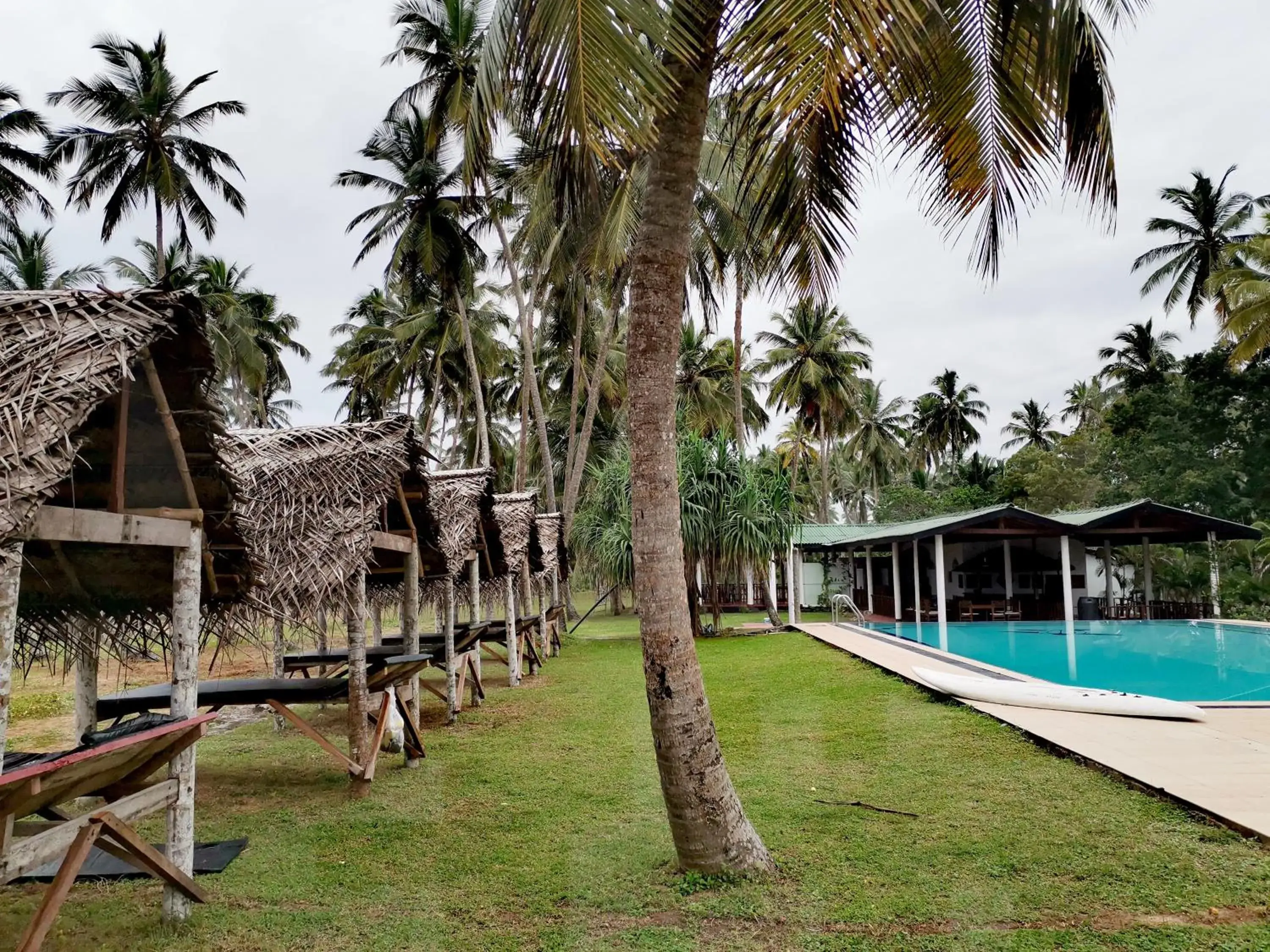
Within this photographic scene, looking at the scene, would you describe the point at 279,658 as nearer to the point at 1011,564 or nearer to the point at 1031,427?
the point at 1011,564

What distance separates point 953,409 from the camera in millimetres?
43125

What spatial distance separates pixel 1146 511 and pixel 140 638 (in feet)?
66.9

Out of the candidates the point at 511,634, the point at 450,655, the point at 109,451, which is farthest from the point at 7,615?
the point at 511,634

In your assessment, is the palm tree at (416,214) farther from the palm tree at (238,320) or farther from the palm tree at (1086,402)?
the palm tree at (1086,402)

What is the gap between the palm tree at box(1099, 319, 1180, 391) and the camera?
31125 millimetres

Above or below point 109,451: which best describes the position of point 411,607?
below

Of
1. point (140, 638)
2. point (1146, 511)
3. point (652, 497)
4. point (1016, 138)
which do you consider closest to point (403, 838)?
point (140, 638)

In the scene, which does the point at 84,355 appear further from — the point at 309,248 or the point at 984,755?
the point at 309,248

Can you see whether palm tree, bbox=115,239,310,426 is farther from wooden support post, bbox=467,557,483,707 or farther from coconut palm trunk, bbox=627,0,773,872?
coconut palm trunk, bbox=627,0,773,872

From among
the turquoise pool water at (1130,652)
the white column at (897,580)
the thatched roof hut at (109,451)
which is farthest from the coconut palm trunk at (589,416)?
the thatched roof hut at (109,451)

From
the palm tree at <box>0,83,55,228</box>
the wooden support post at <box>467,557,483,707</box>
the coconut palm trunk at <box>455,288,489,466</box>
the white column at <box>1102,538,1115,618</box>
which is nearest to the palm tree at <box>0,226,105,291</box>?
the palm tree at <box>0,83,55,228</box>

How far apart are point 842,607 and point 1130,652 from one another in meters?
11.7

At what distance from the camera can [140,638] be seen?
18.7 feet

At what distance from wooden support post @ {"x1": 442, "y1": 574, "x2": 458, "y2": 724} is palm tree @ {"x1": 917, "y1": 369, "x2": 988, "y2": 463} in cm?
3795
